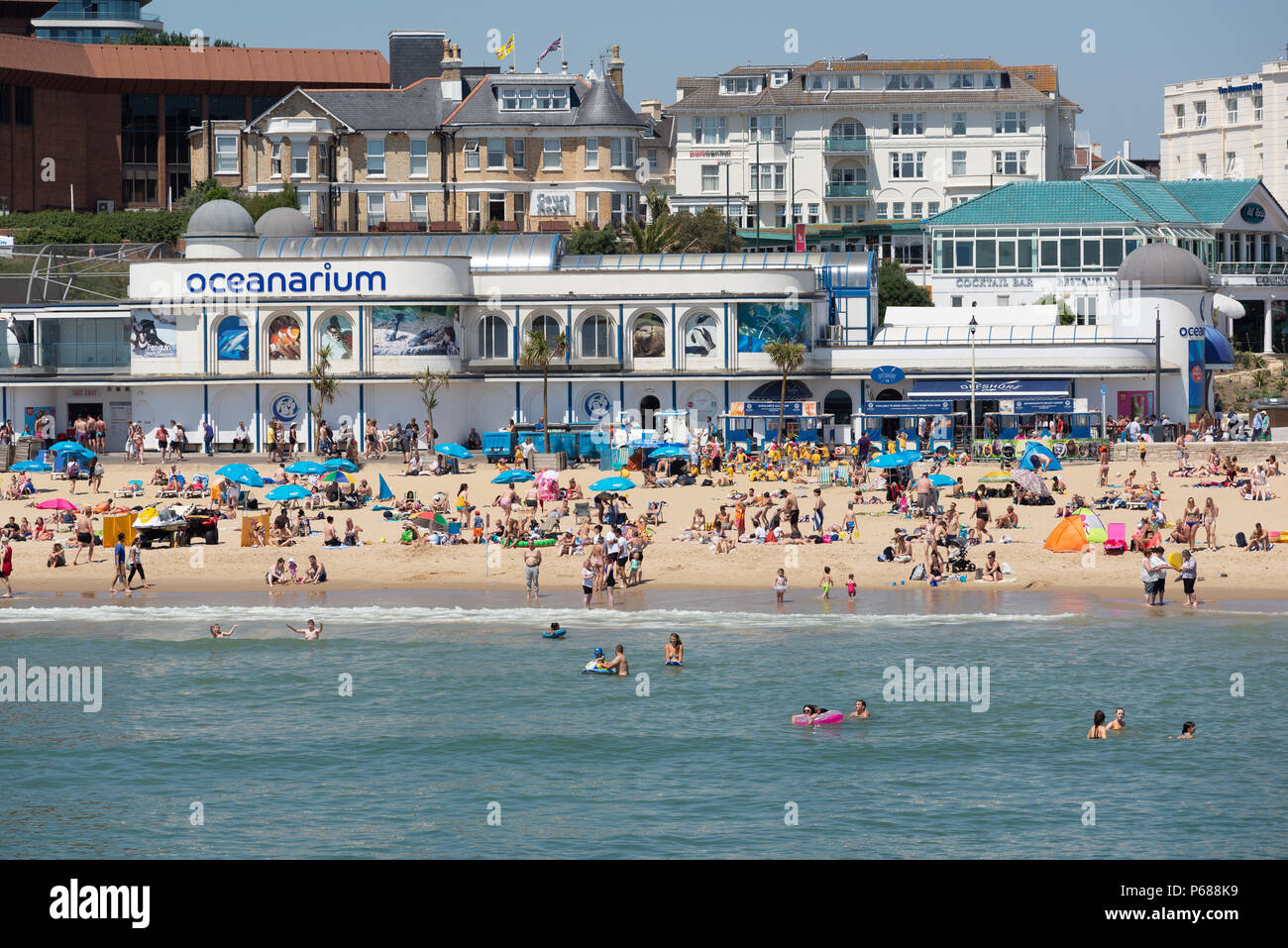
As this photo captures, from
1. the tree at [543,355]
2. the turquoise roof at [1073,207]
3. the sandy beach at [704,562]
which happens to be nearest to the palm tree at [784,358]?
the tree at [543,355]

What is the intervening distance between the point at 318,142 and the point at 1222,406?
147 feet

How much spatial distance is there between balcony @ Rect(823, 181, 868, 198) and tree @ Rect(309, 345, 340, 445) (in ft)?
151

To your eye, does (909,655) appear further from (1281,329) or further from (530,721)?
(1281,329)

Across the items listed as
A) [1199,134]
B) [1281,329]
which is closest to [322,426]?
[1281,329]

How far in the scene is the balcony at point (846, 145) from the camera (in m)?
92.8

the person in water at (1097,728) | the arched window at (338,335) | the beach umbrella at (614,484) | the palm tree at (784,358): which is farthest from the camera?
the arched window at (338,335)

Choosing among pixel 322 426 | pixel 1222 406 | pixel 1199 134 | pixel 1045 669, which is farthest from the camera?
pixel 1199 134

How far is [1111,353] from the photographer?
53.9 metres

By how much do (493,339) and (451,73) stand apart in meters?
32.8

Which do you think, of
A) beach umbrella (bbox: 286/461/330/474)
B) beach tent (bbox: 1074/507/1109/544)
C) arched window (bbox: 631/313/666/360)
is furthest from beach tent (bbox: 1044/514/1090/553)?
arched window (bbox: 631/313/666/360)

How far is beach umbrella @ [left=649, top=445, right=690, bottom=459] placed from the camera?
151 feet

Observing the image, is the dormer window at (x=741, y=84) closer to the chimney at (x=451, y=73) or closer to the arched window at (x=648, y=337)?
the chimney at (x=451, y=73)

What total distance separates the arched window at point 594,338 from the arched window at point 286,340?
30.6 ft

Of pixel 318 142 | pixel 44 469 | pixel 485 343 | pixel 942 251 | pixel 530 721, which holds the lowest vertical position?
pixel 530 721
